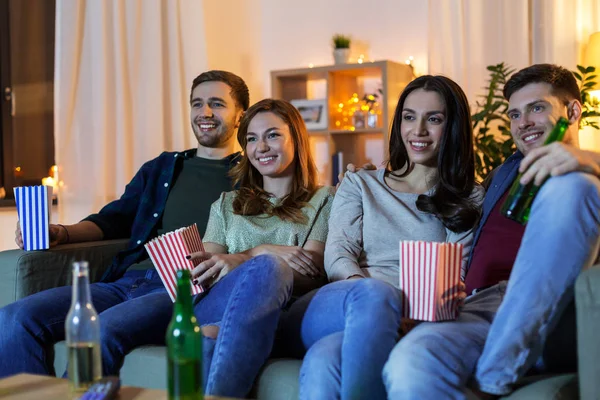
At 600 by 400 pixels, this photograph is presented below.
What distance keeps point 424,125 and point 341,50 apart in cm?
244

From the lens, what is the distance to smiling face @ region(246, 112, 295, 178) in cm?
243

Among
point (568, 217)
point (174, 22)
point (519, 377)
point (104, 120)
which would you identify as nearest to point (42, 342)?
point (519, 377)

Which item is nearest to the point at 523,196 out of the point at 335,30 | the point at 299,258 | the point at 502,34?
the point at 299,258

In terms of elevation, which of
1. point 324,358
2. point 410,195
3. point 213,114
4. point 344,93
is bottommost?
point 324,358

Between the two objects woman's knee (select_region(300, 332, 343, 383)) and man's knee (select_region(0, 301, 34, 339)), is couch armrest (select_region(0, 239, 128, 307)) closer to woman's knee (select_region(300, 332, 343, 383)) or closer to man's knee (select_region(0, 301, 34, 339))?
man's knee (select_region(0, 301, 34, 339))

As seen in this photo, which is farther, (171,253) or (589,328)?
(171,253)

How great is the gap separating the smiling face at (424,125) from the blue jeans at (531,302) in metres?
0.60

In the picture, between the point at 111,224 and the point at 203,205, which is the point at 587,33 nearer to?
the point at 203,205

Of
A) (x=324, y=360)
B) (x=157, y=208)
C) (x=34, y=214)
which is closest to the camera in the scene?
(x=324, y=360)

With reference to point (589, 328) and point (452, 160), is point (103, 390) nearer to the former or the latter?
point (589, 328)

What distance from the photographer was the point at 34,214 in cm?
239

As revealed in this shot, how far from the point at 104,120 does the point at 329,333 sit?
9.00ft

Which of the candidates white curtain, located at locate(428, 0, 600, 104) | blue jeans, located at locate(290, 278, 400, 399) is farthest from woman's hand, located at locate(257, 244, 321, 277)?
white curtain, located at locate(428, 0, 600, 104)

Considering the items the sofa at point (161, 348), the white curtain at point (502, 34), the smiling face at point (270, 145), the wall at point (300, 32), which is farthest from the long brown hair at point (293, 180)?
the wall at point (300, 32)
